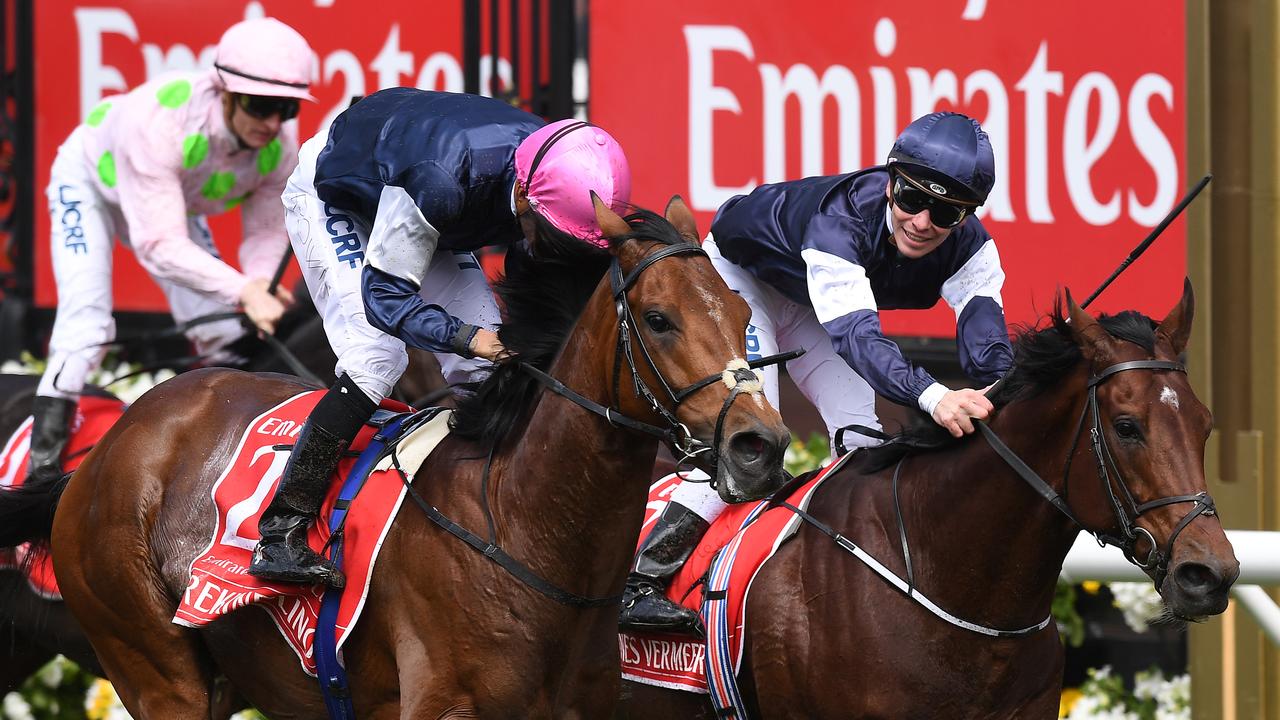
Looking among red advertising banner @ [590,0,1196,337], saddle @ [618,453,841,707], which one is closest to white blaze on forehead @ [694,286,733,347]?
saddle @ [618,453,841,707]

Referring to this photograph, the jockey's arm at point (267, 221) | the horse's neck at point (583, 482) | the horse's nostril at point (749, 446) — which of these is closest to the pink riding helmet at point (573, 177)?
the horse's neck at point (583, 482)

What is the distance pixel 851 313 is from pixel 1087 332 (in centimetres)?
60

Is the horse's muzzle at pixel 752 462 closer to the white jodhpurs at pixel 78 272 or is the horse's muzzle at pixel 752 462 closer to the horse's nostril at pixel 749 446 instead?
the horse's nostril at pixel 749 446

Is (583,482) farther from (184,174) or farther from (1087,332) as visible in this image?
(184,174)

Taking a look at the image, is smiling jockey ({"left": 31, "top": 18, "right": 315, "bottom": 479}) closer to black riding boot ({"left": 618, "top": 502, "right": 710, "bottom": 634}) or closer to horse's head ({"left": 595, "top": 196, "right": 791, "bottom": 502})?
black riding boot ({"left": 618, "top": 502, "right": 710, "bottom": 634})

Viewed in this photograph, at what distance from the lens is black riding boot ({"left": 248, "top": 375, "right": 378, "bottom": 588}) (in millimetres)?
3779

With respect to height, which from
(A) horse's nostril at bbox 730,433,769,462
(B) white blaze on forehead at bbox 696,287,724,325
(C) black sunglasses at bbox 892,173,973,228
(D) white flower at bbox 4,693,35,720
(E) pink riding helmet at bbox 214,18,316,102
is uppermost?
(E) pink riding helmet at bbox 214,18,316,102

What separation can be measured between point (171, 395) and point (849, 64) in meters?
3.31

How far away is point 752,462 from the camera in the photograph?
309cm

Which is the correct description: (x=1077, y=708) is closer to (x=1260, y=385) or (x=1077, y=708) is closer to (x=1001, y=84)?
(x=1260, y=385)

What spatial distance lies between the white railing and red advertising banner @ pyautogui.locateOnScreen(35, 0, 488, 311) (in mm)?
3558

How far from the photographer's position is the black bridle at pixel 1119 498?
3340 mm

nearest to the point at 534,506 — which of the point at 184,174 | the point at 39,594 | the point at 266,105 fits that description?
the point at 39,594

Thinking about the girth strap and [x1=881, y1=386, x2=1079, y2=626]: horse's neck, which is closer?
the girth strap
